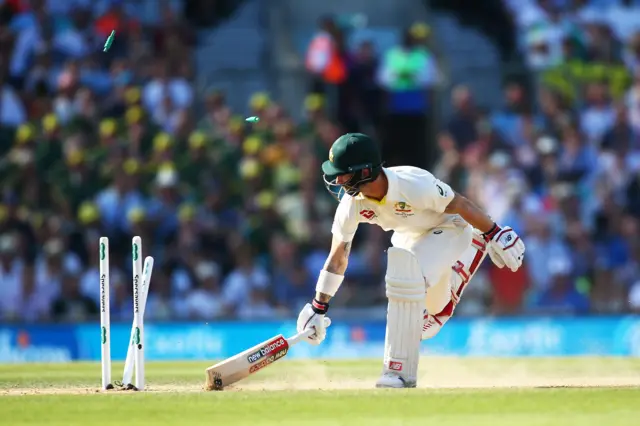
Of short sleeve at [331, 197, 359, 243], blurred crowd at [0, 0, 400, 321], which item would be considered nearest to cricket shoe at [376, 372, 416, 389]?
short sleeve at [331, 197, 359, 243]

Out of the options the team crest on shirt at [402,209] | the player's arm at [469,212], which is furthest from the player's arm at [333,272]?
the player's arm at [469,212]

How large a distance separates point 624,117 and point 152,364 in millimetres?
6932

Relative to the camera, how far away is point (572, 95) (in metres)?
15.4

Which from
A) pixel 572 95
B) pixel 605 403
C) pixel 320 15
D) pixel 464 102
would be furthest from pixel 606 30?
pixel 605 403

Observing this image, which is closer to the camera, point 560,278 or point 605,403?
point 605,403

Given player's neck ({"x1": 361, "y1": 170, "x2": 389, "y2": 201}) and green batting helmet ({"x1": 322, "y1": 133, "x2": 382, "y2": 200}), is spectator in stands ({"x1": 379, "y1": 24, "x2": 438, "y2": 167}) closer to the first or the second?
player's neck ({"x1": 361, "y1": 170, "x2": 389, "y2": 201})

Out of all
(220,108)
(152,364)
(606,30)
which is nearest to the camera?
(152,364)

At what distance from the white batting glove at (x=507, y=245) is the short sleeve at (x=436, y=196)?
0.38m

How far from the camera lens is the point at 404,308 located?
7453 mm

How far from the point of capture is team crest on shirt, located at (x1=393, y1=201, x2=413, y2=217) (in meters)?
7.92

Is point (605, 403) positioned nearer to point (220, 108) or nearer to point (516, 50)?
point (220, 108)

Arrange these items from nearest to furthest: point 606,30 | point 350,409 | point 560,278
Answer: point 350,409, point 560,278, point 606,30

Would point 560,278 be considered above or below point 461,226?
above

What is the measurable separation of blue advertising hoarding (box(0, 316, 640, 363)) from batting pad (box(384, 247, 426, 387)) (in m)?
5.11
